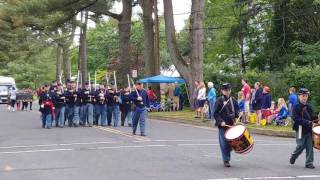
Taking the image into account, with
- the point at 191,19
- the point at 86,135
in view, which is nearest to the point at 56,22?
the point at 191,19

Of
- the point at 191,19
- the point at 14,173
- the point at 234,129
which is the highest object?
the point at 191,19

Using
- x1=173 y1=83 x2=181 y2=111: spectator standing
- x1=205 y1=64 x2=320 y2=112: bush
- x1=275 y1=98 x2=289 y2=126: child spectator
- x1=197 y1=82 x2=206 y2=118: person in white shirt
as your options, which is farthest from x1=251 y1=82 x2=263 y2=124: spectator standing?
x1=173 y1=83 x2=181 y2=111: spectator standing

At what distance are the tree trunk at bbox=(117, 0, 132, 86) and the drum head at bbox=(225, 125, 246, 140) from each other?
105ft

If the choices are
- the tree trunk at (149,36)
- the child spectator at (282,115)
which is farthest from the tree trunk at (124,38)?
the child spectator at (282,115)

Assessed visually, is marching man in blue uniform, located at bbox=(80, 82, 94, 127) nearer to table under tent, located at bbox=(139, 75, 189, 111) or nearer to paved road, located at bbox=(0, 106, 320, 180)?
paved road, located at bbox=(0, 106, 320, 180)

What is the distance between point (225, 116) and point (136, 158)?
2547 millimetres

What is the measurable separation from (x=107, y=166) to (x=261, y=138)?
29.0 ft

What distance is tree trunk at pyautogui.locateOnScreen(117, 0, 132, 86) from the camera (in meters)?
45.0

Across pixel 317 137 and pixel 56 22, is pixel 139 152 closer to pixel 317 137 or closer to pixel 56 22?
pixel 317 137

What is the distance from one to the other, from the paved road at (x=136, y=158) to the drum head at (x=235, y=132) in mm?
663

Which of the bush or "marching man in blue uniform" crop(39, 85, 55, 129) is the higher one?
the bush

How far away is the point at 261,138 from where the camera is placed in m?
21.1

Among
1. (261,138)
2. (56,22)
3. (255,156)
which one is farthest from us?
(56,22)

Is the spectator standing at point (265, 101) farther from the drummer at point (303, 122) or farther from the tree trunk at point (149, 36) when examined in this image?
the tree trunk at point (149, 36)
